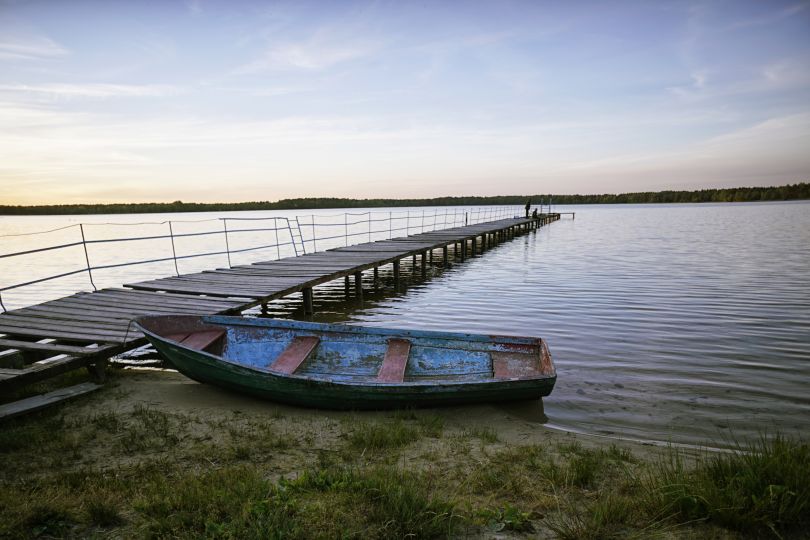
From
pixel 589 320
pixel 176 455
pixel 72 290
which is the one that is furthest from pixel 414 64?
pixel 176 455

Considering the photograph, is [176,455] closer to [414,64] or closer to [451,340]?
[451,340]

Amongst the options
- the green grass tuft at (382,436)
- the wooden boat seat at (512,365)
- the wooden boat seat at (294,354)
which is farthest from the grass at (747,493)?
the wooden boat seat at (294,354)

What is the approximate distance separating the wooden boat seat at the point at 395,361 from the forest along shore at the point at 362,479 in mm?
443

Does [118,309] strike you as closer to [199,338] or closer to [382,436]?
[199,338]

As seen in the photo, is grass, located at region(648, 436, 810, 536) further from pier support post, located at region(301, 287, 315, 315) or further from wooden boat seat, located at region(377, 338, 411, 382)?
pier support post, located at region(301, 287, 315, 315)

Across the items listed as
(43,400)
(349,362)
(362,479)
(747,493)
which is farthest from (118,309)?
(747,493)

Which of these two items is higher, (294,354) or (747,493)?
(747,493)

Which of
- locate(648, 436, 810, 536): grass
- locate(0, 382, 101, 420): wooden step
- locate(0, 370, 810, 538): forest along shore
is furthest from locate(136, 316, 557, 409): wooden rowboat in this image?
locate(648, 436, 810, 536): grass

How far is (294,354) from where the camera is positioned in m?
6.43

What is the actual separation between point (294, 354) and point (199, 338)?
1357 millimetres

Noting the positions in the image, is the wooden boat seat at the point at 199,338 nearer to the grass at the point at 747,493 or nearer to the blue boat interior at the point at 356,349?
the blue boat interior at the point at 356,349

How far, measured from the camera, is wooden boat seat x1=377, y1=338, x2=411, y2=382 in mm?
5801

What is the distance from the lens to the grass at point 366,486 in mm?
3000

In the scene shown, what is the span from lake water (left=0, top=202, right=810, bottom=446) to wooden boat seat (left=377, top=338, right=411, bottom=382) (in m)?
2.04
